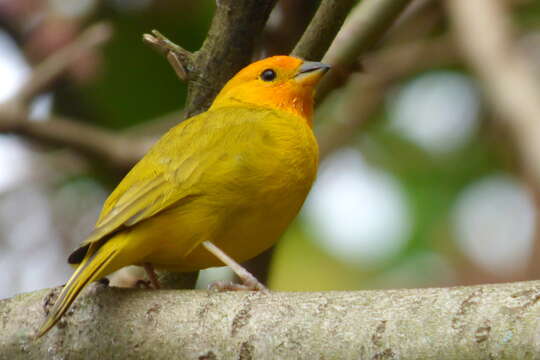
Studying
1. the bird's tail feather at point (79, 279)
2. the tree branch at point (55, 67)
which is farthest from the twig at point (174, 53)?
the tree branch at point (55, 67)

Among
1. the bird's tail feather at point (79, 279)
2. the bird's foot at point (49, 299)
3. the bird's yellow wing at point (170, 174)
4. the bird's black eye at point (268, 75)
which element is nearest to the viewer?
the bird's tail feather at point (79, 279)

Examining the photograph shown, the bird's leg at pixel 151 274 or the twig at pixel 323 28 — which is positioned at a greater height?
the twig at pixel 323 28

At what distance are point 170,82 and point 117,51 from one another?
1.44 feet

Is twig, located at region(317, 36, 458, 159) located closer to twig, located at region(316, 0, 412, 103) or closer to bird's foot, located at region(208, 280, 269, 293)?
twig, located at region(316, 0, 412, 103)

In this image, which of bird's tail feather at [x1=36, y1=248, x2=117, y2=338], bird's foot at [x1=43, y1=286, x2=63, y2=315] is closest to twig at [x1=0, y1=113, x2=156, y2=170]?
bird's tail feather at [x1=36, y1=248, x2=117, y2=338]

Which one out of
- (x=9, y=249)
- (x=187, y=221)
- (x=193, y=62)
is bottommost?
(x=9, y=249)

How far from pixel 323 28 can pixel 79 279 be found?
1.47 meters

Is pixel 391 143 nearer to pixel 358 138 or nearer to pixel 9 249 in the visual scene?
pixel 358 138

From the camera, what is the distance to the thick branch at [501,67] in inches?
170

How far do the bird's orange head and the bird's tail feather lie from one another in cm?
117

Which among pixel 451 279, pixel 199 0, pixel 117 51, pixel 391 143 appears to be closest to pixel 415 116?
pixel 391 143

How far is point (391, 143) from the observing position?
6.68 metres

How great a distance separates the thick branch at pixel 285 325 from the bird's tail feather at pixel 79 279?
87mm

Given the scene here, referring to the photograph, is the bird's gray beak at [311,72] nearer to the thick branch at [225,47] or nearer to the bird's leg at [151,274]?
the thick branch at [225,47]
